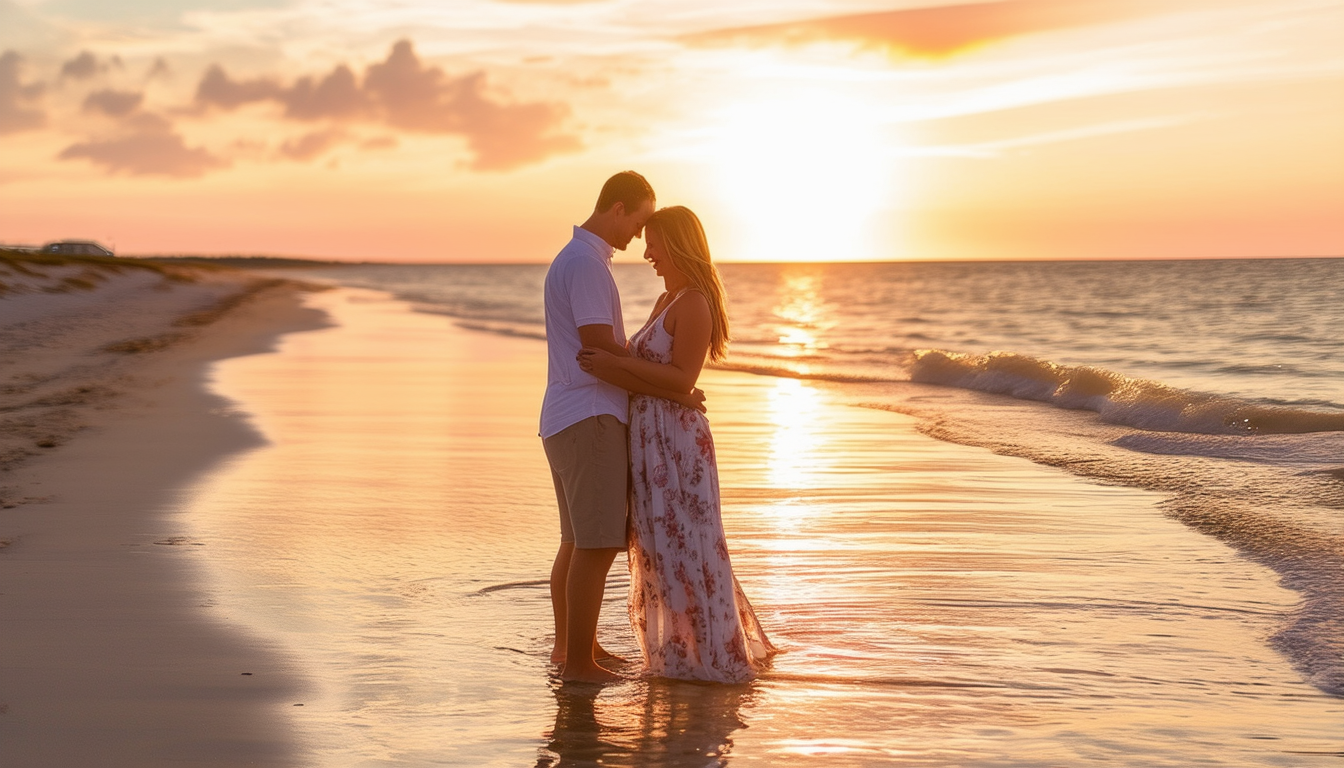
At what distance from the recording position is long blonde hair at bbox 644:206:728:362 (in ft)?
15.3

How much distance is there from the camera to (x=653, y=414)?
475 cm

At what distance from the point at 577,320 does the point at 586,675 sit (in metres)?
1.39

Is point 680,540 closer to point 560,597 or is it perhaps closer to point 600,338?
point 560,597

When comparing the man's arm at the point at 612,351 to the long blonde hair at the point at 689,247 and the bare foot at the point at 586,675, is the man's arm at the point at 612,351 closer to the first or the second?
the long blonde hair at the point at 689,247

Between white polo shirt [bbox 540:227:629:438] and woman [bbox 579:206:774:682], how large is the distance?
17 cm

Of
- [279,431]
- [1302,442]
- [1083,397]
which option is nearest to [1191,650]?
[1302,442]

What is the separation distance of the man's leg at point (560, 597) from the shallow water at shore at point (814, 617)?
10 centimetres

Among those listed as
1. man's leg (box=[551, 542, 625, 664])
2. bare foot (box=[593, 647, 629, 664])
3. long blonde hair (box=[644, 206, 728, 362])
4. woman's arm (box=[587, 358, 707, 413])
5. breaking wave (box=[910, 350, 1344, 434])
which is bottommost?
bare foot (box=[593, 647, 629, 664])

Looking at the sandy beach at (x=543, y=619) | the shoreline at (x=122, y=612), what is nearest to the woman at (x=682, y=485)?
the sandy beach at (x=543, y=619)

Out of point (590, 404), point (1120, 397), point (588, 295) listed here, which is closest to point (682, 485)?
point (590, 404)

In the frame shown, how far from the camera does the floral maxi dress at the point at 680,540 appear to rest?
15.6ft

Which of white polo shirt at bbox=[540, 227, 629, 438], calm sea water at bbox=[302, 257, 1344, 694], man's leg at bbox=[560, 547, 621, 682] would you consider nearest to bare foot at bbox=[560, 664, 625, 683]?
man's leg at bbox=[560, 547, 621, 682]

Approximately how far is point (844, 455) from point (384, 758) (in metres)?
7.27

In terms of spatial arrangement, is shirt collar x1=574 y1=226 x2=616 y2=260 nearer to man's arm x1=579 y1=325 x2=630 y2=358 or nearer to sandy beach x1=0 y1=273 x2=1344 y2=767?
man's arm x1=579 y1=325 x2=630 y2=358
